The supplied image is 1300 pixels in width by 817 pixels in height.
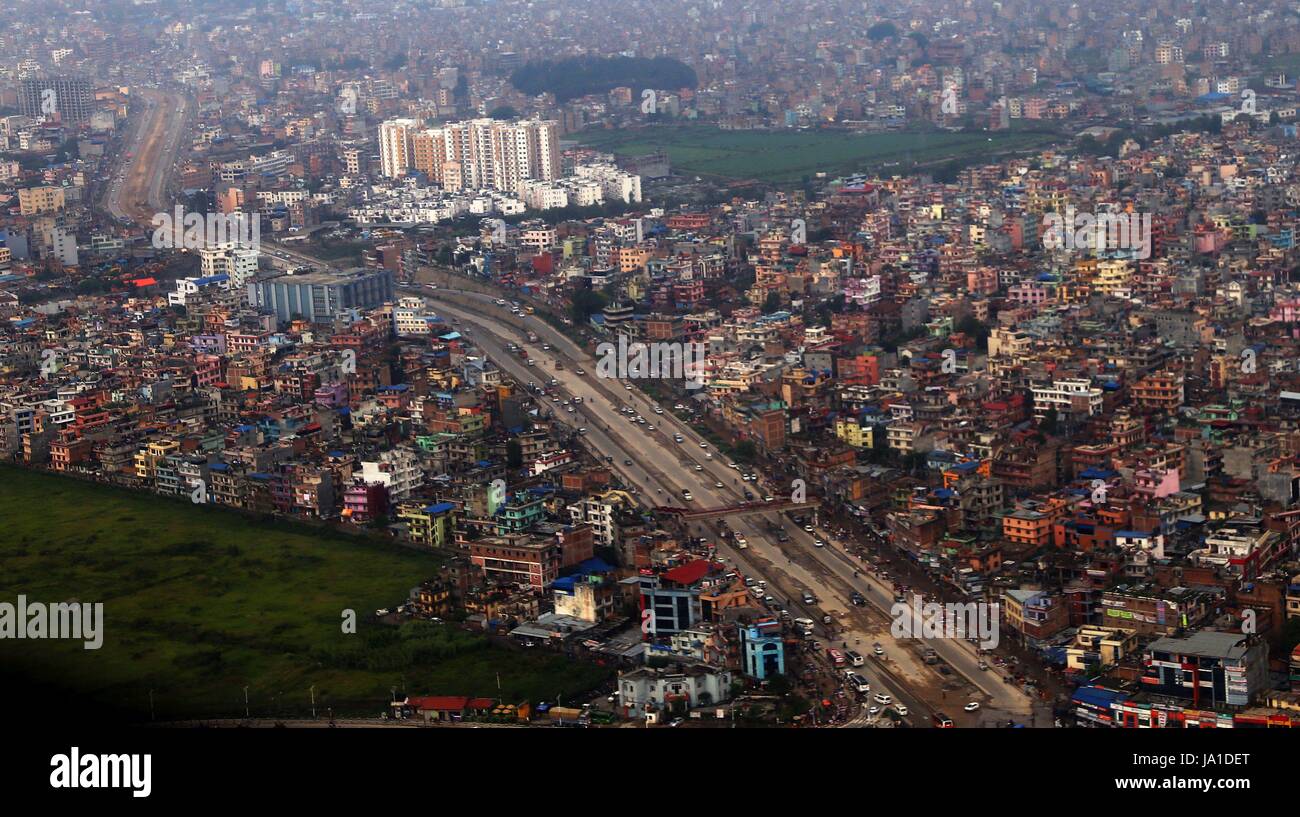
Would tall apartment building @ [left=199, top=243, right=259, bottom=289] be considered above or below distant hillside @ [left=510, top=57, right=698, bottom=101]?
below

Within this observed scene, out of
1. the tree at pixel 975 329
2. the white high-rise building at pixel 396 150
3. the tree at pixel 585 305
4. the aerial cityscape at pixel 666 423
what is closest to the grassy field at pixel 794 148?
the aerial cityscape at pixel 666 423

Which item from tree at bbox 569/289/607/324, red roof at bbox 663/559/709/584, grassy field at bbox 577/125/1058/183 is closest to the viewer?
red roof at bbox 663/559/709/584

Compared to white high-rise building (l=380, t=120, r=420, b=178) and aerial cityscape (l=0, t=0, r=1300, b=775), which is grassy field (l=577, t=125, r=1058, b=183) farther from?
white high-rise building (l=380, t=120, r=420, b=178)

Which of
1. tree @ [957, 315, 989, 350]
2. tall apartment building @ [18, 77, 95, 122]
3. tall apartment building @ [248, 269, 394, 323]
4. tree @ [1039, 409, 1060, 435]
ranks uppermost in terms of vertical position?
tall apartment building @ [18, 77, 95, 122]

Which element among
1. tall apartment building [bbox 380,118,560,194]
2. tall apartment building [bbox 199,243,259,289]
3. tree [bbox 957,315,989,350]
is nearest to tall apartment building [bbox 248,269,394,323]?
tall apartment building [bbox 199,243,259,289]

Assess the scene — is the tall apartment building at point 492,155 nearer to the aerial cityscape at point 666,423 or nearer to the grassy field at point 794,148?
the aerial cityscape at point 666,423
